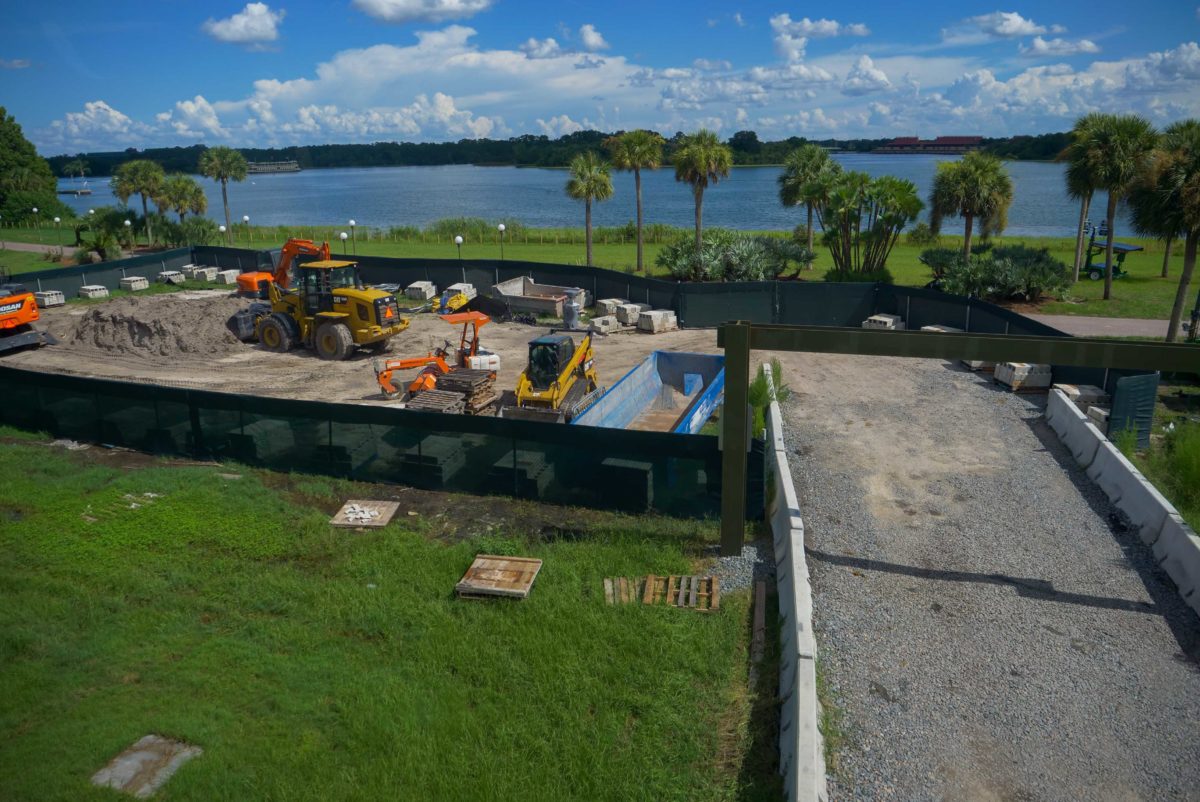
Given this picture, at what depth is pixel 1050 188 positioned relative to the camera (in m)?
126

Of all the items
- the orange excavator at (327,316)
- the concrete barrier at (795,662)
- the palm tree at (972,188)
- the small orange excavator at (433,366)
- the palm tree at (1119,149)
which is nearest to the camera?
the concrete barrier at (795,662)

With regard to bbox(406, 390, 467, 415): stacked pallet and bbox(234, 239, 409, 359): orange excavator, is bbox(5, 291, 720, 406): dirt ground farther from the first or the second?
bbox(406, 390, 467, 415): stacked pallet

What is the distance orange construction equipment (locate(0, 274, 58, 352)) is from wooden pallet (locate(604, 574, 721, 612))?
22718 mm

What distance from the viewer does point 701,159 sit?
34.1 metres

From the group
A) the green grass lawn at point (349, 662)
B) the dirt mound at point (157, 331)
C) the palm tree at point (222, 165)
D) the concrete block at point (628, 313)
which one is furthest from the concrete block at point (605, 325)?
the palm tree at point (222, 165)

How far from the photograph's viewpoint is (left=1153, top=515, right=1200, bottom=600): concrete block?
978 centimetres

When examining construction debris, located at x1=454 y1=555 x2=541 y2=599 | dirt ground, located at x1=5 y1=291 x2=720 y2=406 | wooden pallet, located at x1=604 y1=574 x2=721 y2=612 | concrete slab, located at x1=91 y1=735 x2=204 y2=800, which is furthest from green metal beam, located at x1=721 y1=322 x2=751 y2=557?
dirt ground, located at x1=5 y1=291 x2=720 y2=406

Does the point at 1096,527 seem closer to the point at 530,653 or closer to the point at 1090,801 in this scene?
the point at 1090,801

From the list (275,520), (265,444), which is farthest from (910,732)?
(265,444)

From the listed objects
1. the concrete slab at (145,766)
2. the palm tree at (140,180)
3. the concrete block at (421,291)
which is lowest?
the concrete slab at (145,766)

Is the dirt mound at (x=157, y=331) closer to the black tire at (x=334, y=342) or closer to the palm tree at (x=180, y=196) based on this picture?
the black tire at (x=334, y=342)

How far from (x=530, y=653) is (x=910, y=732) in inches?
155

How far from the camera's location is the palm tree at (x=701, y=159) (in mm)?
34281

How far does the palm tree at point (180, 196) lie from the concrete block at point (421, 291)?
25.3m
